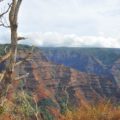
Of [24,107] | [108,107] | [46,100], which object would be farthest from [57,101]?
[108,107]

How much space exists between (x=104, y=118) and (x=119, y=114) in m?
0.66

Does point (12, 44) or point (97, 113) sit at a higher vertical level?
point (12, 44)

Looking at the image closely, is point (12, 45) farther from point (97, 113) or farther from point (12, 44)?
point (97, 113)

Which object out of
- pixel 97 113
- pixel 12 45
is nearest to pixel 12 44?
pixel 12 45

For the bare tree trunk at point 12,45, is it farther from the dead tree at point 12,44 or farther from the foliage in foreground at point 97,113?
the foliage in foreground at point 97,113

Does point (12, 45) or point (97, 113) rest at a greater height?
point (12, 45)

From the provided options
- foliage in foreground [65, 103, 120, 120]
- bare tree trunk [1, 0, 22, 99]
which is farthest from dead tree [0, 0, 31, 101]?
foliage in foreground [65, 103, 120, 120]

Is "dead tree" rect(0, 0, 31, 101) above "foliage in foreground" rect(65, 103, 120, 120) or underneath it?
above

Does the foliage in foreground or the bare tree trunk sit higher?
the bare tree trunk

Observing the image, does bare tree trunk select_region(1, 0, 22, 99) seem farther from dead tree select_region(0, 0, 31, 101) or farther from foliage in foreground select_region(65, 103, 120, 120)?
foliage in foreground select_region(65, 103, 120, 120)

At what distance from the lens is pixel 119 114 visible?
→ 668 inches

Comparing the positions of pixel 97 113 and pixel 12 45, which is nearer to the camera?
pixel 12 45

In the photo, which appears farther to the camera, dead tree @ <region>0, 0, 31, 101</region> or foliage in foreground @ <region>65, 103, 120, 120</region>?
foliage in foreground @ <region>65, 103, 120, 120</region>

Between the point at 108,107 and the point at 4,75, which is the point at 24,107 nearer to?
A: the point at 108,107
